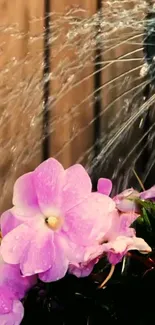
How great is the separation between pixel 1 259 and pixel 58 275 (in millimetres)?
66

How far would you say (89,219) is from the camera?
0.65 meters

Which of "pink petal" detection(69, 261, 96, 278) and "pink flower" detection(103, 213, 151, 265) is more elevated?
"pink flower" detection(103, 213, 151, 265)

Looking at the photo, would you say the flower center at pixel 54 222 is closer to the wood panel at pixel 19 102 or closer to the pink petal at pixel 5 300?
the pink petal at pixel 5 300

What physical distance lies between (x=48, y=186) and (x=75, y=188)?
3 cm

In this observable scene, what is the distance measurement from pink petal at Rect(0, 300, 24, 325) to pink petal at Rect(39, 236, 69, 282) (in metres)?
0.04

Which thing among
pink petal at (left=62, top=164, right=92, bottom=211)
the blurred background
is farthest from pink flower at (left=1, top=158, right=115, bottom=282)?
the blurred background

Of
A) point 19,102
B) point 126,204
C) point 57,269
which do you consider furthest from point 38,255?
point 19,102

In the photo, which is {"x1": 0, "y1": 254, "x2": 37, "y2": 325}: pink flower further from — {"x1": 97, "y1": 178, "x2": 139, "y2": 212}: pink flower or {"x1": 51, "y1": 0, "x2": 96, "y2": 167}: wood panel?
{"x1": 51, "y1": 0, "x2": 96, "y2": 167}: wood panel

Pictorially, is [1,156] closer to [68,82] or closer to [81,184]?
[68,82]

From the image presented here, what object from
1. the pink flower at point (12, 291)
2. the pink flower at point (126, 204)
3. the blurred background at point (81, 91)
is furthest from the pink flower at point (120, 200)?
the blurred background at point (81, 91)

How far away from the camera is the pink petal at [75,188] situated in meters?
0.66

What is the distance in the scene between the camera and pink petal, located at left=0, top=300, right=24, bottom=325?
646mm

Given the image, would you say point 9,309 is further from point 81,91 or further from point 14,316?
point 81,91

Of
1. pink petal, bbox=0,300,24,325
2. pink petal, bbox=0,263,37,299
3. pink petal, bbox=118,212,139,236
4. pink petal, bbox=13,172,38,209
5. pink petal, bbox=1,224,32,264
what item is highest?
pink petal, bbox=13,172,38,209
